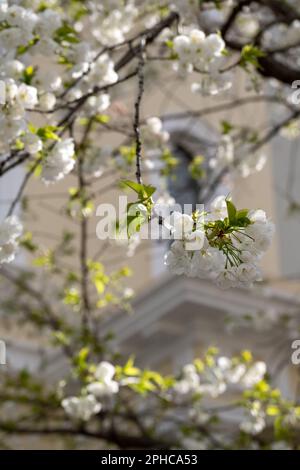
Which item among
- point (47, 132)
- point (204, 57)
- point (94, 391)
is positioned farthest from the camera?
point (94, 391)

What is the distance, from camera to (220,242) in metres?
2.01

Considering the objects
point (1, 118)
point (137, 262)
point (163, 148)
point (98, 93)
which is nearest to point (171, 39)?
point (98, 93)

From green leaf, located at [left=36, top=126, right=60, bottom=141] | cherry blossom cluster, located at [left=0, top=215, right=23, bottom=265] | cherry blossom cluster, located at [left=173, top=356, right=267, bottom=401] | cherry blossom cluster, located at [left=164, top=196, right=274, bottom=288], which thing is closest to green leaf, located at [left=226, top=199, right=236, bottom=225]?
cherry blossom cluster, located at [left=164, top=196, right=274, bottom=288]

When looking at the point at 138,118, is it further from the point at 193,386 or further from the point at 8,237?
the point at 193,386

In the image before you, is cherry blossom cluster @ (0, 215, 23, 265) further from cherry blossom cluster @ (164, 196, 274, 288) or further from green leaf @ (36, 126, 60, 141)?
cherry blossom cluster @ (164, 196, 274, 288)

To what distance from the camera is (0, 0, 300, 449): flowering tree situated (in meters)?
2.03

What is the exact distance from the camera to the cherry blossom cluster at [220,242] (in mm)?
1979

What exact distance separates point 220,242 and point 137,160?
0.37 meters

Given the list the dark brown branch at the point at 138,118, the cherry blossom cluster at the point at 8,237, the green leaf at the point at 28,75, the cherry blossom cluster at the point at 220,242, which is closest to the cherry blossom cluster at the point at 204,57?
the dark brown branch at the point at 138,118

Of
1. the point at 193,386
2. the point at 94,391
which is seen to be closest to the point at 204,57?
the point at 94,391

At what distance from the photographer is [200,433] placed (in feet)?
16.0

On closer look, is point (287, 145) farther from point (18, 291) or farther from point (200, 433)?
point (200, 433)
